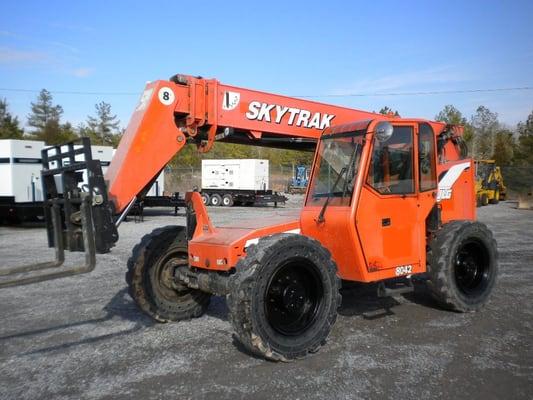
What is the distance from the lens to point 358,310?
704 cm

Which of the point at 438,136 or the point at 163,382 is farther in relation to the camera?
the point at 438,136

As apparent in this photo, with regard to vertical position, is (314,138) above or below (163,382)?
above

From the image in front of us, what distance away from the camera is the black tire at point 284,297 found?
15.7 feet

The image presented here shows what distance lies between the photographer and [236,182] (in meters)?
33.9

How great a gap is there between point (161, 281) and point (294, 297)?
7.00 feet

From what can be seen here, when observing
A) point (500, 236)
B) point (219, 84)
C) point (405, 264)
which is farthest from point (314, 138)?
point (500, 236)

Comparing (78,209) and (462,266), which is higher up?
(78,209)

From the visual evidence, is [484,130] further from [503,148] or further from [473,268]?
[473,268]

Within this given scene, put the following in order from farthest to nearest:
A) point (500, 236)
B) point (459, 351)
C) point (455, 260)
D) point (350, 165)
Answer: point (500, 236)
point (455, 260)
point (350, 165)
point (459, 351)

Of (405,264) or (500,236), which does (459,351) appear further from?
(500,236)

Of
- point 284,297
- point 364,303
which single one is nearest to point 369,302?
point 364,303

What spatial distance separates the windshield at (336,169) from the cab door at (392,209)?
0.61 ft

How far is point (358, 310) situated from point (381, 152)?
2.35 meters

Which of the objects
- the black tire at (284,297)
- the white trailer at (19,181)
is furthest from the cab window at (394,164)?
the white trailer at (19,181)
